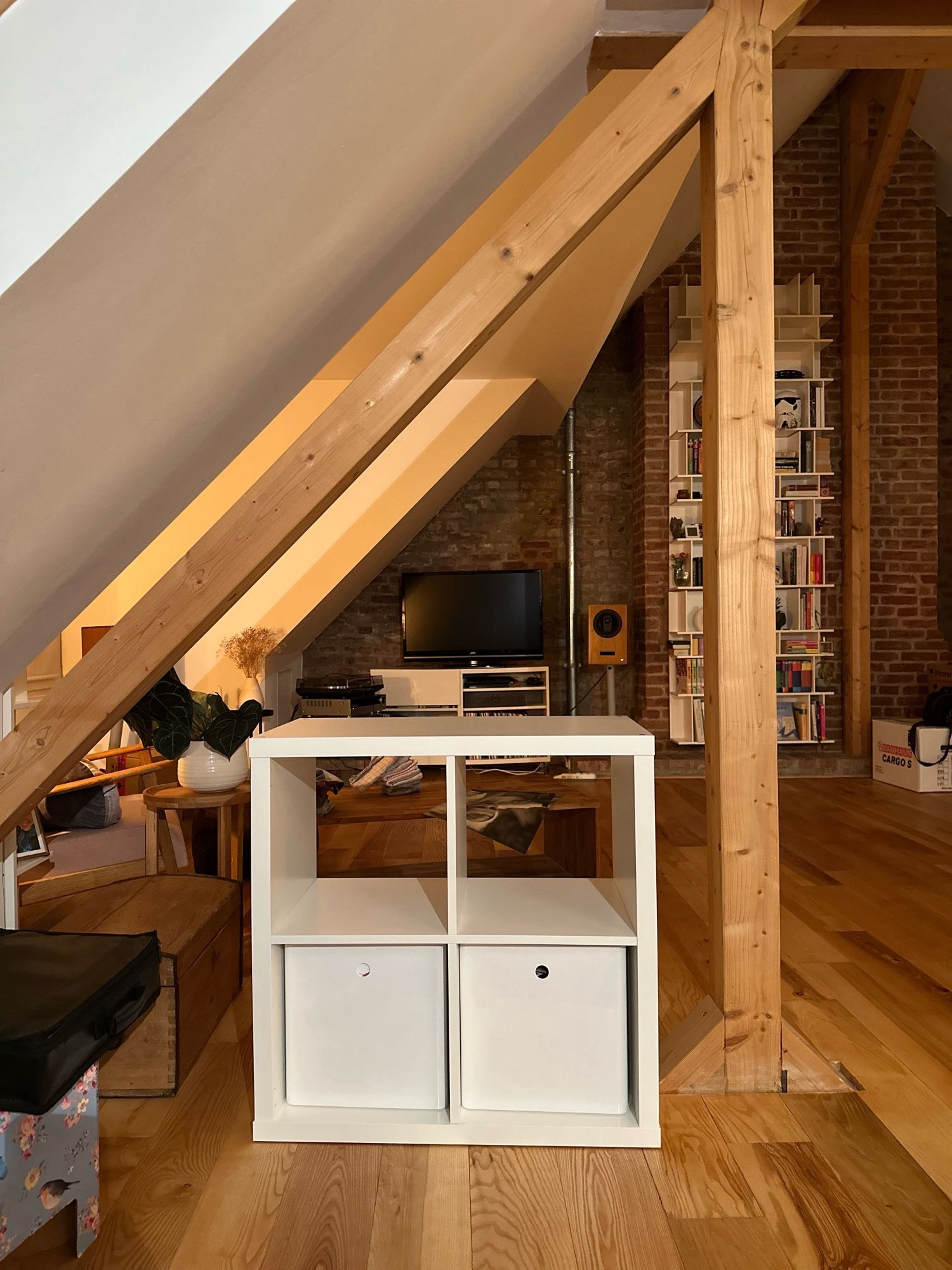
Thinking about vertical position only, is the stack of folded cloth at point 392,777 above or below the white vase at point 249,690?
below

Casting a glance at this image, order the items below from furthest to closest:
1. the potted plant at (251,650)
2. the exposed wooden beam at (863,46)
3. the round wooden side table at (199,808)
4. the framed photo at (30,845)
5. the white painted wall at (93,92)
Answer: the potted plant at (251,650)
the round wooden side table at (199,808)
the framed photo at (30,845)
the exposed wooden beam at (863,46)
the white painted wall at (93,92)

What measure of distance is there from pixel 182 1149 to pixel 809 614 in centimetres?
551

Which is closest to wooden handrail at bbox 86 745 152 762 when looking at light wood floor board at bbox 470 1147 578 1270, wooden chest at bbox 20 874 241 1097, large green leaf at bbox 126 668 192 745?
large green leaf at bbox 126 668 192 745

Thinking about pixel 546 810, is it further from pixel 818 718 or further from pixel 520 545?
pixel 520 545

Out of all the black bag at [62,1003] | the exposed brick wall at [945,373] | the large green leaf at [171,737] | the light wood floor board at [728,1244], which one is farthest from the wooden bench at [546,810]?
the exposed brick wall at [945,373]

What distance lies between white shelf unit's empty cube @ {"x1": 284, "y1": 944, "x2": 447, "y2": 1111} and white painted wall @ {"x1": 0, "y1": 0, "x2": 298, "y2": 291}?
1.46 m

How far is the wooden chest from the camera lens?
7.06 ft

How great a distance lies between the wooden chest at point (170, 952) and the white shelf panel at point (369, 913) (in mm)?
323

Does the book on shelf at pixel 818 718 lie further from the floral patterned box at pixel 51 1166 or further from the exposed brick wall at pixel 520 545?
the floral patterned box at pixel 51 1166

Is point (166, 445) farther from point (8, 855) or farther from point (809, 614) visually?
point (809, 614)

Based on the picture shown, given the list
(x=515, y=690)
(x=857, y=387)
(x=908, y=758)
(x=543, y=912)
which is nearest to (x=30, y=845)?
(x=543, y=912)

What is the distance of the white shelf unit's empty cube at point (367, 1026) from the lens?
199 cm

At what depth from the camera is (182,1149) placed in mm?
1907

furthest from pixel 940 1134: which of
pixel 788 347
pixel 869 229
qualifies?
pixel 869 229
